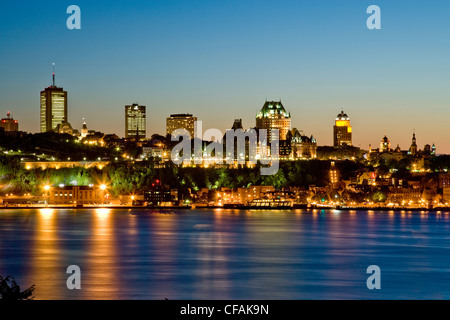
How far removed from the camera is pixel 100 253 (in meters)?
32.5

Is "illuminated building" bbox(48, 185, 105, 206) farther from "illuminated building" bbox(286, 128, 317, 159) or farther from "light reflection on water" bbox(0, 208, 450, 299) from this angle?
"illuminated building" bbox(286, 128, 317, 159)

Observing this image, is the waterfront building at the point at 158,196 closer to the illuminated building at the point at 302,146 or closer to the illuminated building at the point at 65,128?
the illuminated building at the point at 302,146

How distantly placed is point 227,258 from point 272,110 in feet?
344

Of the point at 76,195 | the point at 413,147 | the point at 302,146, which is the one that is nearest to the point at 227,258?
the point at 76,195

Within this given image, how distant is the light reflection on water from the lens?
873 inches

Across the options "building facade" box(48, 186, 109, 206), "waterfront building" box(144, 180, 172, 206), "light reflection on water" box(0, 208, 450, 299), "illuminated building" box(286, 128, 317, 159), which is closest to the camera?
"light reflection on water" box(0, 208, 450, 299)

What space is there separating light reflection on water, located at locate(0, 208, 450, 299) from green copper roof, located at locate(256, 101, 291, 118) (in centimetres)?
8170

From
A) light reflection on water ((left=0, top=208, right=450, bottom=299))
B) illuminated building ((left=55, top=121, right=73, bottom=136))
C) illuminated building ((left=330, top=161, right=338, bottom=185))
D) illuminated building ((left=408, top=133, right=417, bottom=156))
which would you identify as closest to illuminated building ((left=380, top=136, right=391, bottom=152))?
illuminated building ((left=408, top=133, right=417, bottom=156))

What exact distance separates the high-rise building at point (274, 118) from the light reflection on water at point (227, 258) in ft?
261

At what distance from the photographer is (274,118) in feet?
440

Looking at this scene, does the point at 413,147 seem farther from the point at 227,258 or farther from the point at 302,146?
the point at 227,258

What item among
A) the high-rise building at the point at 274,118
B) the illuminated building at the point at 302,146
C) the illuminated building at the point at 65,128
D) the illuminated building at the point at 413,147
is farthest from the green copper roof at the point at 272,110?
the illuminated building at the point at 65,128
